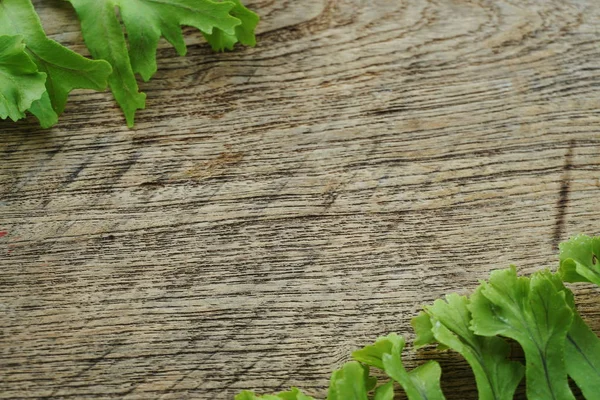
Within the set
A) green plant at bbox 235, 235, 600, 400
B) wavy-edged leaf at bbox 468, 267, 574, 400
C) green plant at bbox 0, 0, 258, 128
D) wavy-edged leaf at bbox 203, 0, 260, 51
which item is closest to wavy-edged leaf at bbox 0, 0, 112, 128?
green plant at bbox 0, 0, 258, 128

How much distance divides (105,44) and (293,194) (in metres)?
0.44

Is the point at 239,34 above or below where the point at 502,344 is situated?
above

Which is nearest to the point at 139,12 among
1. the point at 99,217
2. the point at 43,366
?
the point at 99,217

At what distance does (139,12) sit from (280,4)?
303mm

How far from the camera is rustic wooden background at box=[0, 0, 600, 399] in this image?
1187mm

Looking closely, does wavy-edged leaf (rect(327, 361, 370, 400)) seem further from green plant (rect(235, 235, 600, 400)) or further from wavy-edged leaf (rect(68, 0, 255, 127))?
wavy-edged leaf (rect(68, 0, 255, 127))

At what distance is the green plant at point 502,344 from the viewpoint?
1110mm

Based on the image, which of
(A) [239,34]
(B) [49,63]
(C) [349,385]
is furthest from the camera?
(A) [239,34]

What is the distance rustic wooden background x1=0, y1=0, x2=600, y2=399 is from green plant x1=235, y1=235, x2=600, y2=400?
0.07 meters

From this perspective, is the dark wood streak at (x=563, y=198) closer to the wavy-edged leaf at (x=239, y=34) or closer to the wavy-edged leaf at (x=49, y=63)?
the wavy-edged leaf at (x=239, y=34)

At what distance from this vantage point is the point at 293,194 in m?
1.31

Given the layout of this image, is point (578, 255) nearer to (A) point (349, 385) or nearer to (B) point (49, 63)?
(A) point (349, 385)

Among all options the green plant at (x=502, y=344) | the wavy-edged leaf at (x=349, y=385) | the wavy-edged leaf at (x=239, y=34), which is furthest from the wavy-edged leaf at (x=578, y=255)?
the wavy-edged leaf at (x=239, y=34)

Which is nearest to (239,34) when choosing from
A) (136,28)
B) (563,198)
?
(136,28)
